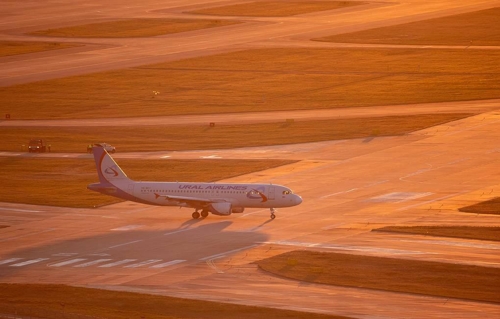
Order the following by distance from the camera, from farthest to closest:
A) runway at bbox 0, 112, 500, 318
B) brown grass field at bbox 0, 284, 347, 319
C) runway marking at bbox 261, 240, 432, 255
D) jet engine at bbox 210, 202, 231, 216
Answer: jet engine at bbox 210, 202, 231, 216
runway marking at bbox 261, 240, 432, 255
runway at bbox 0, 112, 500, 318
brown grass field at bbox 0, 284, 347, 319

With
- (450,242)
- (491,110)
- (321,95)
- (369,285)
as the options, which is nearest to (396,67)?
(321,95)

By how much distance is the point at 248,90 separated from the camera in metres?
184

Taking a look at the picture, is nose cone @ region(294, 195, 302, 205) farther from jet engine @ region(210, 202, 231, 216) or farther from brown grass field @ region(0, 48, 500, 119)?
brown grass field @ region(0, 48, 500, 119)

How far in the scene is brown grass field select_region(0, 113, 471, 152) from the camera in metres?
147

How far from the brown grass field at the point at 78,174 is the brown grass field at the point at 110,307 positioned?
34.4 meters

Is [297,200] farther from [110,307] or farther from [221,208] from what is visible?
[110,307]

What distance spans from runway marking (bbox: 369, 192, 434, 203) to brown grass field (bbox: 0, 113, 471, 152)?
31.2 metres

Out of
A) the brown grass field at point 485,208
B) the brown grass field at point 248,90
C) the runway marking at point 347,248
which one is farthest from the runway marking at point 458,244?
the brown grass field at point 248,90

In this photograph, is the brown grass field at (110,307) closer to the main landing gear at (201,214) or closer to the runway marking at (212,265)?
the runway marking at (212,265)

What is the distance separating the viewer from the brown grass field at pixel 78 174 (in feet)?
393

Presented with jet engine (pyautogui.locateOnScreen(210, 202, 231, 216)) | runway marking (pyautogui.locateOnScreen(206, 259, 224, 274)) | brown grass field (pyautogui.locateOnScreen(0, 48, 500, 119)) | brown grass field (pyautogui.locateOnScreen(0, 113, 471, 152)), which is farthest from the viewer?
brown grass field (pyautogui.locateOnScreen(0, 48, 500, 119))

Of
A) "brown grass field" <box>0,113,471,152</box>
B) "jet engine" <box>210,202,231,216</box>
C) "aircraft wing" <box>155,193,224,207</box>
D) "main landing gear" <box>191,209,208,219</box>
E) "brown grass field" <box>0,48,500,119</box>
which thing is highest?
"brown grass field" <box>0,48,500,119</box>

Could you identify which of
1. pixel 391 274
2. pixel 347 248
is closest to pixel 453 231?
pixel 347 248

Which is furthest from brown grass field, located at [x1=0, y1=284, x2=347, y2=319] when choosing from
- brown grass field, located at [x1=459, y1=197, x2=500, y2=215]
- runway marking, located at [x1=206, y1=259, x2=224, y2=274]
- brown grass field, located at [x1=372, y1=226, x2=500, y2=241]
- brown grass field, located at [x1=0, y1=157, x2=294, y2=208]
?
brown grass field, located at [x1=459, y1=197, x2=500, y2=215]
